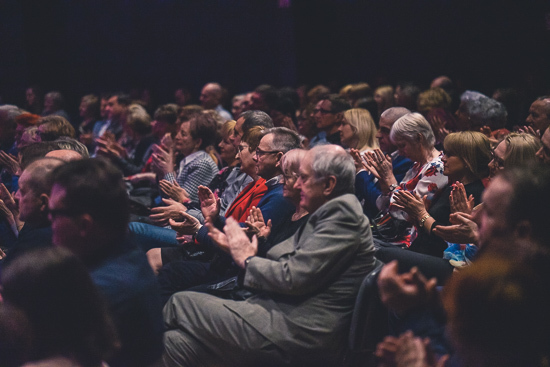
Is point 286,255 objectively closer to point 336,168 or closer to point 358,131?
point 336,168

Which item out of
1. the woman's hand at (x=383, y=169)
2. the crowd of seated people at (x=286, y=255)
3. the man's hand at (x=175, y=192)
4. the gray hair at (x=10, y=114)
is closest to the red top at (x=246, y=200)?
the crowd of seated people at (x=286, y=255)

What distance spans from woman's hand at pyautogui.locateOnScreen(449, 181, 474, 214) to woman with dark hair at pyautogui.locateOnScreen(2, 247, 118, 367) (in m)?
2.01

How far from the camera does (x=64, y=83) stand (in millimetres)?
11383

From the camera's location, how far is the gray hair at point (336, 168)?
Answer: 2492mm

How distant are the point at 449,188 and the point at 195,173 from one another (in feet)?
6.72

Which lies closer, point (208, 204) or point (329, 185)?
point (329, 185)

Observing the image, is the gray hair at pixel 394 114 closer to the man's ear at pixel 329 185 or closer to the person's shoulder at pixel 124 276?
the man's ear at pixel 329 185

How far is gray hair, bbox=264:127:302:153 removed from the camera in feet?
11.4

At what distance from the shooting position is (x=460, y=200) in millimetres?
2984

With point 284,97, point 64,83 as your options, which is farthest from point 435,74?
point 64,83

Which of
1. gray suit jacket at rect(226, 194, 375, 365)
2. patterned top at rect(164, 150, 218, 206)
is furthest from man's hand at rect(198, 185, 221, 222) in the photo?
patterned top at rect(164, 150, 218, 206)

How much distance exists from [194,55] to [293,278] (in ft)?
33.7

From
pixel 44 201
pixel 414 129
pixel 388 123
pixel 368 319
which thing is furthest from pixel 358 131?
pixel 44 201

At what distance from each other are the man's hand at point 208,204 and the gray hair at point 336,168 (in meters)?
0.86
